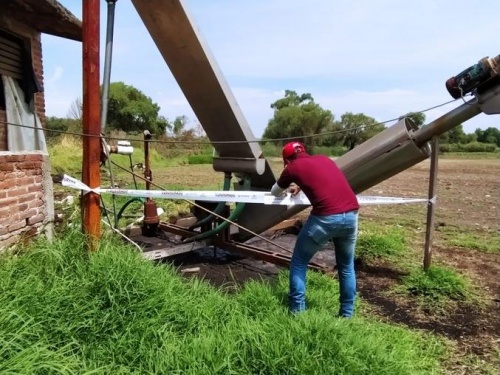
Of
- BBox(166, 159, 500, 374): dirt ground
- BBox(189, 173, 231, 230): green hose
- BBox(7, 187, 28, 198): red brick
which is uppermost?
BBox(7, 187, 28, 198): red brick

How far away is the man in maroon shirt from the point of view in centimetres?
352

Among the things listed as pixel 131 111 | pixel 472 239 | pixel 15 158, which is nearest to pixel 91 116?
pixel 15 158

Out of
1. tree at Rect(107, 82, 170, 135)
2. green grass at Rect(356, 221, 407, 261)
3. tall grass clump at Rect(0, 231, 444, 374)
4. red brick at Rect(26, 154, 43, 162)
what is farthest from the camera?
tree at Rect(107, 82, 170, 135)

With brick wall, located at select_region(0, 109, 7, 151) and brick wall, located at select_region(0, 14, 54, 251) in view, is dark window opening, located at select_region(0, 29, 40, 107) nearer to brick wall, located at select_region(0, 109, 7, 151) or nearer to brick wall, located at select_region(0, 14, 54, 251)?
brick wall, located at select_region(0, 109, 7, 151)

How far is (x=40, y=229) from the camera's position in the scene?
454 centimetres

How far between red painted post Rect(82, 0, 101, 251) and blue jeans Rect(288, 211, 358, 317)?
1.83 metres

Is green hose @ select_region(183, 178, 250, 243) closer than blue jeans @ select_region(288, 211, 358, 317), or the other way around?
blue jeans @ select_region(288, 211, 358, 317)

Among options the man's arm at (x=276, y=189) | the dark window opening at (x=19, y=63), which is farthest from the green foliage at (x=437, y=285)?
the dark window opening at (x=19, y=63)

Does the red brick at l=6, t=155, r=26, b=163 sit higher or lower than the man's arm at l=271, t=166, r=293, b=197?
higher

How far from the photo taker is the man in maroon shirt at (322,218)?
3523mm

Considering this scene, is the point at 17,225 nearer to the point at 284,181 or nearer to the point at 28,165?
the point at 28,165

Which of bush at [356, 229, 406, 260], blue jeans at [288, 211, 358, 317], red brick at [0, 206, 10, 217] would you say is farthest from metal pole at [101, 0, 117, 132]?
bush at [356, 229, 406, 260]

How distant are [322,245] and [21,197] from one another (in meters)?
2.90

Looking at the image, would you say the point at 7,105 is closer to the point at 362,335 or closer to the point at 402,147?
the point at 402,147
